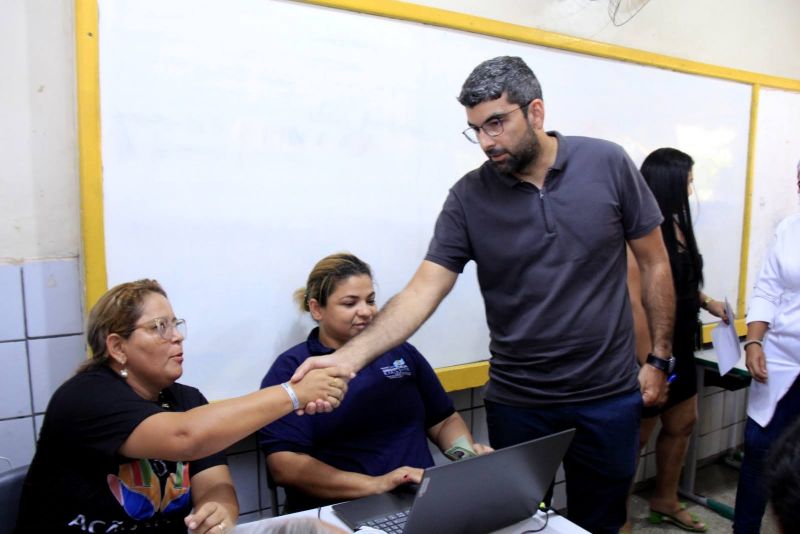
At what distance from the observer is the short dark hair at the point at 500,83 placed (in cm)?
147

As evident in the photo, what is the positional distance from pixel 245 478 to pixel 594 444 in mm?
1103

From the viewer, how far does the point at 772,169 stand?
3195 mm

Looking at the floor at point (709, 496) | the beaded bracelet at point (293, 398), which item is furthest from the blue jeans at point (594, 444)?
the floor at point (709, 496)

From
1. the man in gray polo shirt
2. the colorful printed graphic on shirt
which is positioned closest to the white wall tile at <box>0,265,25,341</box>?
the colorful printed graphic on shirt

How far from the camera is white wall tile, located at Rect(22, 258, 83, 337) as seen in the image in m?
1.60

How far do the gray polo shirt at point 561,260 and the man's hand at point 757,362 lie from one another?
72 cm

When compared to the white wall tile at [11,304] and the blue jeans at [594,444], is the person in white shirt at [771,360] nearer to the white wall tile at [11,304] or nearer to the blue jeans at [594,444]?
the blue jeans at [594,444]

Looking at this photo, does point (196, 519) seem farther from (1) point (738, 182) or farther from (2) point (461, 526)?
(1) point (738, 182)

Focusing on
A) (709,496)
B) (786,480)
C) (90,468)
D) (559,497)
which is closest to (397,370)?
(90,468)

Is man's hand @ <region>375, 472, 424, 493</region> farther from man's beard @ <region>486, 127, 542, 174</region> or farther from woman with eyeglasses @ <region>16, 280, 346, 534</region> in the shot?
man's beard @ <region>486, 127, 542, 174</region>

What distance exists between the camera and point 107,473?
1.22m

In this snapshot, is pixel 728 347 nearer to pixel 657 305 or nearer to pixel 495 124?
pixel 657 305

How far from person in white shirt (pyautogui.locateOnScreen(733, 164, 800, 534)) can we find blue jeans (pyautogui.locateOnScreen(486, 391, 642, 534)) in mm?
674

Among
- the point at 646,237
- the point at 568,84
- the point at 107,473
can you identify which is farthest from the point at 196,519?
the point at 568,84
